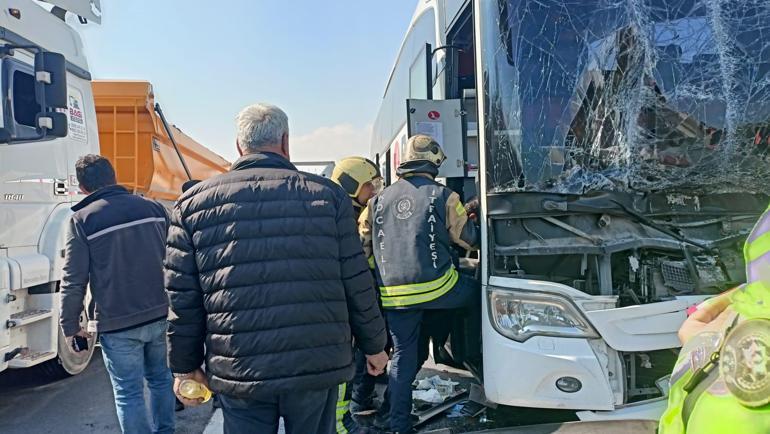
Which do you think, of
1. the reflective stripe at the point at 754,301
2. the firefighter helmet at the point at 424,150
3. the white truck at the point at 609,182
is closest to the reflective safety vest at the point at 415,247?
Result: the firefighter helmet at the point at 424,150

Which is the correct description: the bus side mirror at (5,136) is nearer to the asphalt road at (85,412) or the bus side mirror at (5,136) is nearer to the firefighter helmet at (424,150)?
the asphalt road at (85,412)

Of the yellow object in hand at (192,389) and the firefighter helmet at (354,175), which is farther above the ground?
the firefighter helmet at (354,175)

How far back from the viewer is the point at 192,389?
2.21 metres

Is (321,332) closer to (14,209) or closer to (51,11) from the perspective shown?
(14,209)

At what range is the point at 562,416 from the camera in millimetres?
3240

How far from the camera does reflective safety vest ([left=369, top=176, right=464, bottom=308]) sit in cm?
326

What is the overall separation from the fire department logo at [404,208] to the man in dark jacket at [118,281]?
1525 millimetres

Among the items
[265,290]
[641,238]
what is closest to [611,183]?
[641,238]

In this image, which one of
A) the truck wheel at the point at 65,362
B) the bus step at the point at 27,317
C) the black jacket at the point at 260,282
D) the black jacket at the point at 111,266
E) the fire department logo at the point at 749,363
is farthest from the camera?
the truck wheel at the point at 65,362

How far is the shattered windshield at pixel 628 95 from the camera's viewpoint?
2.71 m

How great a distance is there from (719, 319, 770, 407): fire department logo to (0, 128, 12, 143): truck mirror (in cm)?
417

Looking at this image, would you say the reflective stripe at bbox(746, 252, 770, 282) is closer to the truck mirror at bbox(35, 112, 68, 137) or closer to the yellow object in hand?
the yellow object in hand

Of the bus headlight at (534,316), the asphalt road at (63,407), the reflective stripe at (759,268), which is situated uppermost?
the reflective stripe at (759,268)

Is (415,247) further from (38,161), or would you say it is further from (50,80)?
(38,161)
